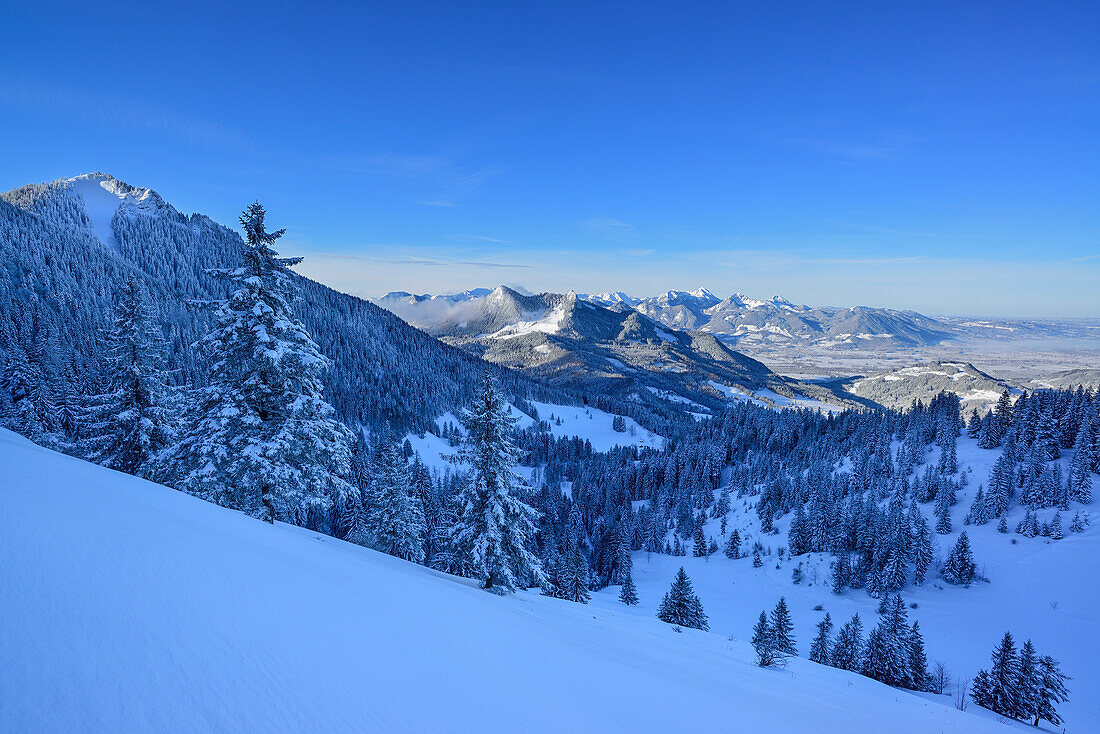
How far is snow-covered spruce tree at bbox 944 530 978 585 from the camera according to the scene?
46938 mm

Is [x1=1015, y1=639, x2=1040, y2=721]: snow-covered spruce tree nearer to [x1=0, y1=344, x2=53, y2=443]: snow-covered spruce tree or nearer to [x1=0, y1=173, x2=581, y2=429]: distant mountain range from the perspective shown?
[x1=0, y1=344, x2=53, y2=443]: snow-covered spruce tree

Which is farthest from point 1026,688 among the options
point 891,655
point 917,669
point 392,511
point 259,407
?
point 392,511

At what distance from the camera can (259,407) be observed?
49.5 ft

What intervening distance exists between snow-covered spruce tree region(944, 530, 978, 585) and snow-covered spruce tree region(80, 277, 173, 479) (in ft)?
229

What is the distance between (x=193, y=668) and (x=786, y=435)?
118 meters

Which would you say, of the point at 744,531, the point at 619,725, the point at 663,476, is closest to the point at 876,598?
the point at 744,531

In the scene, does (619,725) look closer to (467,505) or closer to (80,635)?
(80,635)

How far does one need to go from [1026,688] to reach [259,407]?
39.0 m

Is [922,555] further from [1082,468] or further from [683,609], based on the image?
[683,609]

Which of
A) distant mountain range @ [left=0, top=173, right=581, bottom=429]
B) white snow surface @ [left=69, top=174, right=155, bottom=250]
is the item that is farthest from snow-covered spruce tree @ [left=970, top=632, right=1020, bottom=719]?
white snow surface @ [left=69, top=174, right=155, bottom=250]

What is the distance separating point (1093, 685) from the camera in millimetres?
30750

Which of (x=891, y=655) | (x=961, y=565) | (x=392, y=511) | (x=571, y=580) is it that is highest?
(x=392, y=511)

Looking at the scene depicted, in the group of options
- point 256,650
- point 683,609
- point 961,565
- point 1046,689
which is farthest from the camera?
point 961,565

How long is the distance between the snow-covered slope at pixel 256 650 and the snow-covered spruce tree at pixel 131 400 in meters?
12.9
